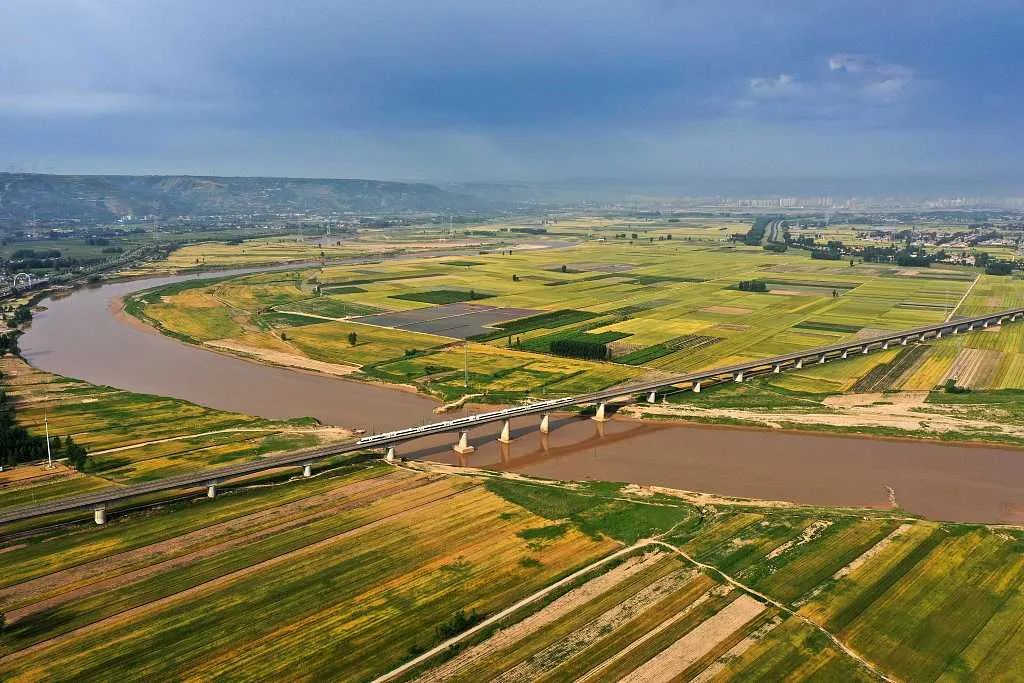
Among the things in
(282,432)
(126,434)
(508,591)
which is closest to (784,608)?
(508,591)

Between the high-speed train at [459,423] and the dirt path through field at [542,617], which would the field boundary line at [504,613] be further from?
the high-speed train at [459,423]

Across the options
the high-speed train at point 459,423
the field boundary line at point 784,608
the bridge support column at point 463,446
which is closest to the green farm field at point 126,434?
the high-speed train at point 459,423

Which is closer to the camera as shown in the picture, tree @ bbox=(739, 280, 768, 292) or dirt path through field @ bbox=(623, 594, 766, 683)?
dirt path through field @ bbox=(623, 594, 766, 683)

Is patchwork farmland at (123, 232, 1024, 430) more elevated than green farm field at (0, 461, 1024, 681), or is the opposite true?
patchwork farmland at (123, 232, 1024, 430)

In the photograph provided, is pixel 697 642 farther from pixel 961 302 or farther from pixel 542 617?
pixel 961 302

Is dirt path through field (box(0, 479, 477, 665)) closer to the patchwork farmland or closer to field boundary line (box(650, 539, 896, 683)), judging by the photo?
field boundary line (box(650, 539, 896, 683))

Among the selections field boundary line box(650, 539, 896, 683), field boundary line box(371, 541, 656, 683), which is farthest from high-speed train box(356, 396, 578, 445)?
field boundary line box(650, 539, 896, 683)

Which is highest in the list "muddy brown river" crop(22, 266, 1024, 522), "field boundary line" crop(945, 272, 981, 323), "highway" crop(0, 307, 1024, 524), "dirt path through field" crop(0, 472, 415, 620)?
"field boundary line" crop(945, 272, 981, 323)

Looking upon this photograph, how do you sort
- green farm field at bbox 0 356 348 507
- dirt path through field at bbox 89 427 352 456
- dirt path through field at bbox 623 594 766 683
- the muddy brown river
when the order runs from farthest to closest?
1. dirt path through field at bbox 89 427 352 456
2. the muddy brown river
3. green farm field at bbox 0 356 348 507
4. dirt path through field at bbox 623 594 766 683
